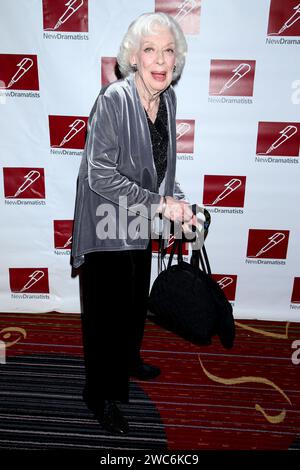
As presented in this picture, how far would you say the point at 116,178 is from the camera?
5.06ft

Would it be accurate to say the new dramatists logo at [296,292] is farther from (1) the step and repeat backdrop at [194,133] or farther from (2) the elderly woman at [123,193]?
(2) the elderly woman at [123,193]

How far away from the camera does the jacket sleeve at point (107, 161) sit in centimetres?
152

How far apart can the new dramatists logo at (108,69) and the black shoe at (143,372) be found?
1.61 meters

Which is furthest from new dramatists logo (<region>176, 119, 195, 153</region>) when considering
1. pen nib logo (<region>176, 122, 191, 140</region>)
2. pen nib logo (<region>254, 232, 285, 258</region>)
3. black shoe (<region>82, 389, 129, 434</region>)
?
black shoe (<region>82, 389, 129, 434</region>)

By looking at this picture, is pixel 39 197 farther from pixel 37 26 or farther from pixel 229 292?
pixel 229 292

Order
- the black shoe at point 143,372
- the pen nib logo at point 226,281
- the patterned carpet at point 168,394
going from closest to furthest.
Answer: the patterned carpet at point 168,394 < the black shoe at point 143,372 < the pen nib logo at point 226,281

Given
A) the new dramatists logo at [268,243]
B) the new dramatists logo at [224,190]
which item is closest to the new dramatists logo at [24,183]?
the new dramatists logo at [224,190]

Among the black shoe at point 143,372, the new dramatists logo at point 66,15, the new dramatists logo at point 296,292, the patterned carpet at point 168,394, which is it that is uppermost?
the new dramatists logo at point 66,15

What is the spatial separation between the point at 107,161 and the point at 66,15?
4.27ft

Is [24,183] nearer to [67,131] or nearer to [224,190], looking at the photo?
[67,131]

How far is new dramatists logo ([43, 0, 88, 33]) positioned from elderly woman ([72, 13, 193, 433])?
87 centimetres

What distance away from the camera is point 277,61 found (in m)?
2.43

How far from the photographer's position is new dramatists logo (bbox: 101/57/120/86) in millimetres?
2461

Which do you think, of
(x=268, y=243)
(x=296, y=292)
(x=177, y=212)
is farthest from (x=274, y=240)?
(x=177, y=212)
